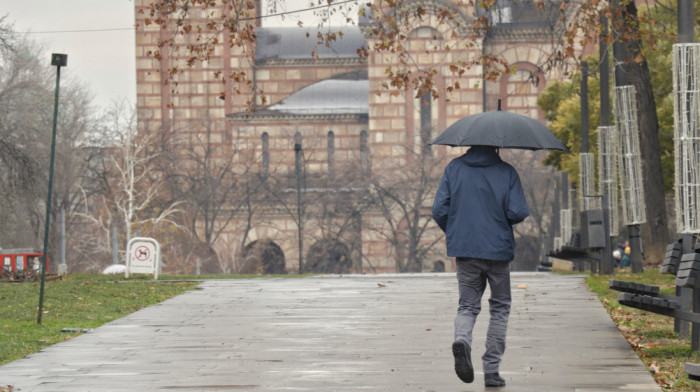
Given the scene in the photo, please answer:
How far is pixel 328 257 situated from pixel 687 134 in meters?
51.7

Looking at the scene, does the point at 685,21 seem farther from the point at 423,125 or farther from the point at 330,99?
the point at 330,99

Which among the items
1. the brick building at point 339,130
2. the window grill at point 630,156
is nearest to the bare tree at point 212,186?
the brick building at point 339,130

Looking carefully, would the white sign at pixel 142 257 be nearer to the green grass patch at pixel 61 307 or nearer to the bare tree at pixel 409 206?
the green grass patch at pixel 61 307

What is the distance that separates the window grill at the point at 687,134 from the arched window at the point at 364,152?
51.7 meters

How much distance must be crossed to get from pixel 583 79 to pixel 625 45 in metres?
4.40

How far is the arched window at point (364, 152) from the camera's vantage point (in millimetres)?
66750

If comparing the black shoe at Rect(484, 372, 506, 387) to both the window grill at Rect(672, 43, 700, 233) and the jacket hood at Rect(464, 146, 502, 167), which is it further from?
the window grill at Rect(672, 43, 700, 233)

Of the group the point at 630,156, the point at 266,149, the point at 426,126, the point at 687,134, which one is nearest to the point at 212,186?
the point at 266,149

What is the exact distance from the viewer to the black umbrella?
10.2 m

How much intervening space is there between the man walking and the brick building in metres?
50.5

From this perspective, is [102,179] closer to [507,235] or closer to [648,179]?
[648,179]

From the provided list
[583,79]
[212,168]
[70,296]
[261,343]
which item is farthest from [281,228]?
[261,343]

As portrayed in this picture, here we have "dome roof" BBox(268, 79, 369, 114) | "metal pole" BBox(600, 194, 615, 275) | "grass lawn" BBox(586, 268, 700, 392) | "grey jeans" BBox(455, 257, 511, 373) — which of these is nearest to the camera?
"grass lawn" BBox(586, 268, 700, 392)

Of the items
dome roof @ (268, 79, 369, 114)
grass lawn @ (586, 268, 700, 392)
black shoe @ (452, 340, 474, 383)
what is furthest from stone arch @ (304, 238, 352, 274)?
black shoe @ (452, 340, 474, 383)
